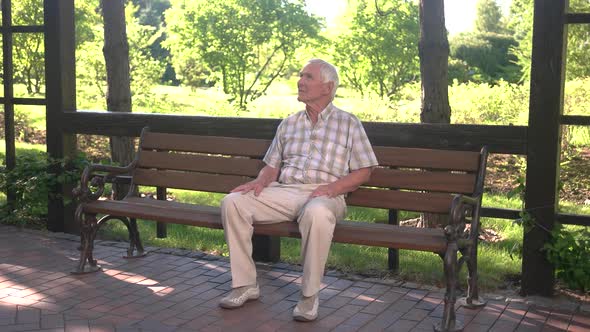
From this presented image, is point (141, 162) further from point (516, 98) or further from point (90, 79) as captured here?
point (90, 79)

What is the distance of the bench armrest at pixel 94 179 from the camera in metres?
5.05

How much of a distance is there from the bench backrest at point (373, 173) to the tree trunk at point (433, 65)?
1.54 meters

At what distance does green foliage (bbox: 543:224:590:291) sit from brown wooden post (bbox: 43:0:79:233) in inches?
149

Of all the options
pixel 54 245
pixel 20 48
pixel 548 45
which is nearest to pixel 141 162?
pixel 54 245

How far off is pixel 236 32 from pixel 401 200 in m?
14.5

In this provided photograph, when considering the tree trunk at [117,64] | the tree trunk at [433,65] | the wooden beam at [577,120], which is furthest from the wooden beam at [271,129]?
the tree trunk at [117,64]

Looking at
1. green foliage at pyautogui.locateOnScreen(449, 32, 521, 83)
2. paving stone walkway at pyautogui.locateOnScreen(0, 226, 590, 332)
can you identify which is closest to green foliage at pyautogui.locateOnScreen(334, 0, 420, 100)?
green foliage at pyautogui.locateOnScreen(449, 32, 521, 83)

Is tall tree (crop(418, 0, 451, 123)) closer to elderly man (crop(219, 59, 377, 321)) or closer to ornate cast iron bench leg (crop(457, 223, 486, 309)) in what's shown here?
elderly man (crop(219, 59, 377, 321))

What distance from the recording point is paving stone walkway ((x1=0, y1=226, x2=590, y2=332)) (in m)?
4.06

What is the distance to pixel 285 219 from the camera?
445 centimetres

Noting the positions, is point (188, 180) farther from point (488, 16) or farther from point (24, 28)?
point (488, 16)

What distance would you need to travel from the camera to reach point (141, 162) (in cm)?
547

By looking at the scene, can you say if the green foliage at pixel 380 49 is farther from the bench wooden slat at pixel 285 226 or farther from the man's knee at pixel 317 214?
the man's knee at pixel 317 214

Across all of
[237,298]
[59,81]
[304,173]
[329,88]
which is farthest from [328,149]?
[59,81]
